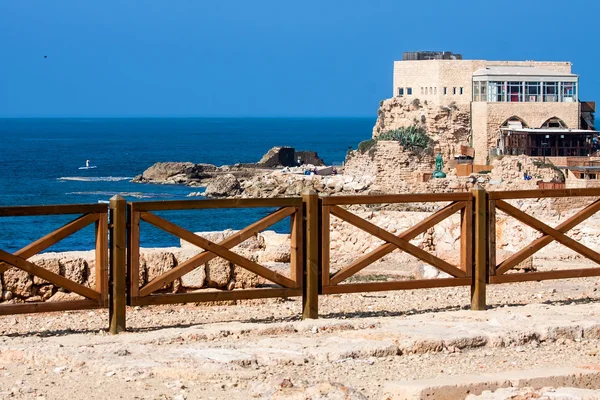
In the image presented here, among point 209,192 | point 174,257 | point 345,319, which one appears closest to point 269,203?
point 345,319

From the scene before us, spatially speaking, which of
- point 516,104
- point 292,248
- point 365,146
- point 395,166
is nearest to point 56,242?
point 292,248

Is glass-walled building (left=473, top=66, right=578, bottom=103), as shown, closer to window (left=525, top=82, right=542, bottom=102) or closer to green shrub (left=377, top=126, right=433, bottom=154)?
window (left=525, top=82, right=542, bottom=102)

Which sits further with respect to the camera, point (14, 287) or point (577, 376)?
point (14, 287)

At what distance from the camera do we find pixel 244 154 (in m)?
122

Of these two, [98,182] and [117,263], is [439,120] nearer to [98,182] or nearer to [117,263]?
[98,182]

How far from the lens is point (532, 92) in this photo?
69.8 meters

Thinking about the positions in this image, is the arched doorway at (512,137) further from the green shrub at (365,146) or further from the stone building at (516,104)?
the green shrub at (365,146)

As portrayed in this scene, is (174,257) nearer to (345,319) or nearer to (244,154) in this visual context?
(345,319)

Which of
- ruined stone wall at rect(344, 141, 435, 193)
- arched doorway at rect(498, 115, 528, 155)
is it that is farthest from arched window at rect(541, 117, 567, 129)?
ruined stone wall at rect(344, 141, 435, 193)

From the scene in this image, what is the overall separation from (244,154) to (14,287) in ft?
370

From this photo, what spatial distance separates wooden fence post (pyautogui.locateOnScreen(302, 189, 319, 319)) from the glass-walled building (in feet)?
203

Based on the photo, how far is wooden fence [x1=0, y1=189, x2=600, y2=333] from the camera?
27.5ft

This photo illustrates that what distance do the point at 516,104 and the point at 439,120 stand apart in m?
5.46

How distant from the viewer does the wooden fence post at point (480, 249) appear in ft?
30.8
